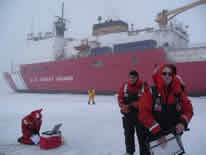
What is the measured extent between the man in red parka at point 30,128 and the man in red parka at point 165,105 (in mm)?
2066

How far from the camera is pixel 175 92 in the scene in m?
1.52

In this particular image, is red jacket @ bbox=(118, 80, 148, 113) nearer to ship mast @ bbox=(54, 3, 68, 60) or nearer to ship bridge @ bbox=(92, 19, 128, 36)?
ship bridge @ bbox=(92, 19, 128, 36)

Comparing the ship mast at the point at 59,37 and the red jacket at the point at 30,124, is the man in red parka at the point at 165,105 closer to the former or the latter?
the red jacket at the point at 30,124

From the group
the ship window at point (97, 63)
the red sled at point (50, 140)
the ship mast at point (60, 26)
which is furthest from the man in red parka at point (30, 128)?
the ship mast at point (60, 26)

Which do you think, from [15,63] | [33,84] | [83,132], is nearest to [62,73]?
[33,84]

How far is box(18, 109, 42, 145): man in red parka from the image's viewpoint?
Result: 2.73 m

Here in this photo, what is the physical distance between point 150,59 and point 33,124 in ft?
25.9

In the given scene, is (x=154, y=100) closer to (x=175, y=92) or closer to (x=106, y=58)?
(x=175, y=92)

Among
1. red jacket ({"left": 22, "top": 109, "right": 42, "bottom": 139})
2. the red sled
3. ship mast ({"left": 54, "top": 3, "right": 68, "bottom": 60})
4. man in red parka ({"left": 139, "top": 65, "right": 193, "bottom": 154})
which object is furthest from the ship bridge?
man in red parka ({"left": 139, "top": 65, "right": 193, "bottom": 154})

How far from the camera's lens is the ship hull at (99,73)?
8430 millimetres

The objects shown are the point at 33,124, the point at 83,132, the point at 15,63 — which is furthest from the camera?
the point at 15,63

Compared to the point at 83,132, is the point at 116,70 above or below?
above

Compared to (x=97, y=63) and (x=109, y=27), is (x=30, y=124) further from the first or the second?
(x=109, y=27)

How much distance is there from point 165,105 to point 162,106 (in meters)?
0.03
